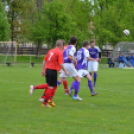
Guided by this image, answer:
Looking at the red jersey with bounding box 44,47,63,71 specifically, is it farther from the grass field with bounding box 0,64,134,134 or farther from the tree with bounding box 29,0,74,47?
the tree with bounding box 29,0,74,47

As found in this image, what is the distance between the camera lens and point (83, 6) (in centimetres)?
4872

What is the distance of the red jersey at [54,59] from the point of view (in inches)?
357

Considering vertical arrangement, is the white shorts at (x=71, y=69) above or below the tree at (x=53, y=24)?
below

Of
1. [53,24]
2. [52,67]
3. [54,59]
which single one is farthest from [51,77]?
[53,24]

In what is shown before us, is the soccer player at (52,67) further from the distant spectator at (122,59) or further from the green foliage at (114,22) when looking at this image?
the green foliage at (114,22)

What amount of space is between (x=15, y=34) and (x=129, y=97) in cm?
4337

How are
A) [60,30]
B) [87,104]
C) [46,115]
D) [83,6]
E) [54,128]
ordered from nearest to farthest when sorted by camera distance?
[54,128] → [46,115] → [87,104] → [60,30] → [83,6]

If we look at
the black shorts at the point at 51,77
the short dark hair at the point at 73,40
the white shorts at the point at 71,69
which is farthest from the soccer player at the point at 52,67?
the white shorts at the point at 71,69

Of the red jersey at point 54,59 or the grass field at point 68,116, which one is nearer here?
the grass field at point 68,116

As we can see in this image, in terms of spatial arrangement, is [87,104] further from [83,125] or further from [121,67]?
[121,67]

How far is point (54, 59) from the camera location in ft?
29.9

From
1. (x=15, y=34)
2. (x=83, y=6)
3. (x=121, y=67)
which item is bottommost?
(x=121, y=67)

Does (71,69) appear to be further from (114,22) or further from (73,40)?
(114,22)

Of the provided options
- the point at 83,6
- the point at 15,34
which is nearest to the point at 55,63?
the point at 83,6
